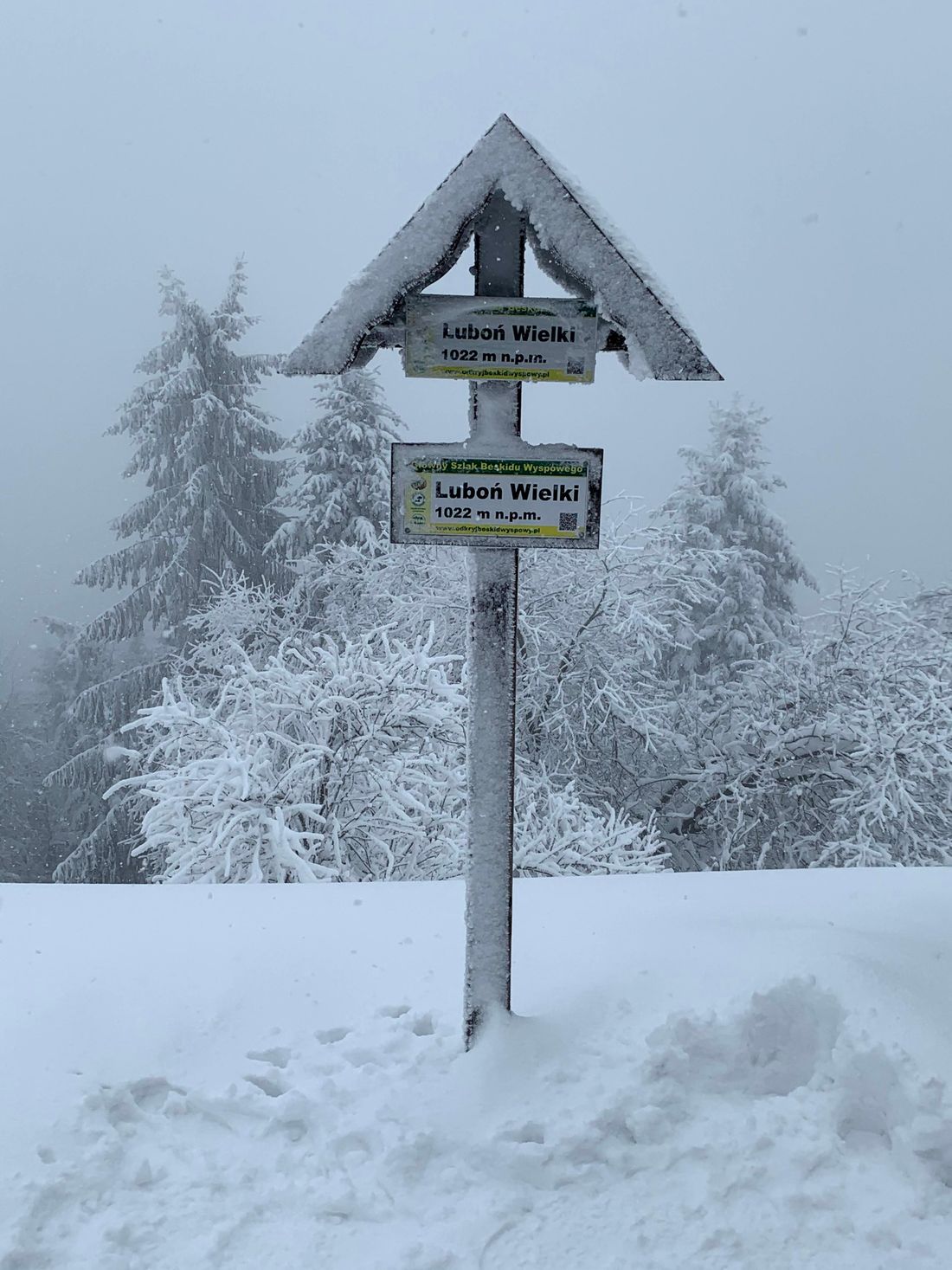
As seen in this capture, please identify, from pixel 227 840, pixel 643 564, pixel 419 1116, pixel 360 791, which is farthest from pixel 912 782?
pixel 419 1116

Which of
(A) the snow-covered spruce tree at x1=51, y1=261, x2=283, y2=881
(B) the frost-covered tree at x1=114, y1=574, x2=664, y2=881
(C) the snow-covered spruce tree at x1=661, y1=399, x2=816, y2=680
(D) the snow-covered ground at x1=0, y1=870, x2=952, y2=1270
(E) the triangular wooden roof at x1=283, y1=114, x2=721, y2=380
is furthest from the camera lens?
(C) the snow-covered spruce tree at x1=661, y1=399, x2=816, y2=680

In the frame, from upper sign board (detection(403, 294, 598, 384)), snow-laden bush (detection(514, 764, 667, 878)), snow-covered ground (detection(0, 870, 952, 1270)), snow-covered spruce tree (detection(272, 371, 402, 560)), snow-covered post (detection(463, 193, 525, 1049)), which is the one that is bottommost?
snow-laden bush (detection(514, 764, 667, 878))

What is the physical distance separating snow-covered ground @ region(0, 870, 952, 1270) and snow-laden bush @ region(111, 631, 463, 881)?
411 cm

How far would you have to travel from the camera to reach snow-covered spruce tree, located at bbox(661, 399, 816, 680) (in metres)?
17.9

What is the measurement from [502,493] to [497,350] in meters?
0.46

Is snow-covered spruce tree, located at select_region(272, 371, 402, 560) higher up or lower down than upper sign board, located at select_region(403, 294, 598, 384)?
higher up

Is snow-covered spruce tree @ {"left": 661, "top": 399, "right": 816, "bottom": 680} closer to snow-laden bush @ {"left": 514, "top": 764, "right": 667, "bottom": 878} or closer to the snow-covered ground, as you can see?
snow-laden bush @ {"left": 514, "top": 764, "right": 667, "bottom": 878}

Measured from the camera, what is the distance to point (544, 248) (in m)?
2.80

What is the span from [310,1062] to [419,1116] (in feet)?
1.44

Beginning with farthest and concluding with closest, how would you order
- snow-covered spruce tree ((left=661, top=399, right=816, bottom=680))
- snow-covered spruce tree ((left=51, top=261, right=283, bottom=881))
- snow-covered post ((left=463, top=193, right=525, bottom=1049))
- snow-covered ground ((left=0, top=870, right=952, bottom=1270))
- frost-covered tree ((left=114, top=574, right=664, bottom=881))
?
snow-covered spruce tree ((left=661, top=399, right=816, bottom=680)) → snow-covered spruce tree ((left=51, top=261, right=283, bottom=881)) → frost-covered tree ((left=114, top=574, right=664, bottom=881)) → snow-covered post ((left=463, top=193, right=525, bottom=1049)) → snow-covered ground ((left=0, top=870, right=952, bottom=1270))

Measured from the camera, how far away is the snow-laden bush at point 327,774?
311 inches

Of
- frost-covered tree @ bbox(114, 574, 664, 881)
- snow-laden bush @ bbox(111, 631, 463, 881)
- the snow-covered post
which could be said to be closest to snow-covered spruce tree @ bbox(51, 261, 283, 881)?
frost-covered tree @ bbox(114, 574, 664, 881)

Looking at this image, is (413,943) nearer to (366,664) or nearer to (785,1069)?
(785,1069)

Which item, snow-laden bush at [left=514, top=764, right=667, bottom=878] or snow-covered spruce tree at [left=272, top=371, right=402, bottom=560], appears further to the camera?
snow-covered spruce tree at [left=272, top=371, right=402, bottom=560]
